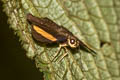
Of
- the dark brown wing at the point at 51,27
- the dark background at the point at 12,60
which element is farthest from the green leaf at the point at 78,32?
the dark background at the point at 12,60

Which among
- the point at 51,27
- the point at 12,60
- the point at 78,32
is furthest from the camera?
the point at 12,60

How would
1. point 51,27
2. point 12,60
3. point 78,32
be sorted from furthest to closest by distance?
point 12,60 < point 51,27 < point 78,32

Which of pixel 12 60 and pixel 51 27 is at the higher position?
pixel 51 27

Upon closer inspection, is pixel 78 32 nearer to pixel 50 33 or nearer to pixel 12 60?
pixel 50 33

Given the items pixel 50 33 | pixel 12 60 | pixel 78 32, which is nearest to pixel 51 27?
pixel 50 33

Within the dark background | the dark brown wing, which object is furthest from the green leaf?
the dark background

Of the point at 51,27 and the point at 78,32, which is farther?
the point at 51,27

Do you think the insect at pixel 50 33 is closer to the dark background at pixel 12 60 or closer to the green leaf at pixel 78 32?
the green leaf at pixel 78 32

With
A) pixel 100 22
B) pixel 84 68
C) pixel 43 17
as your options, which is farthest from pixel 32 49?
pixel 100 22
